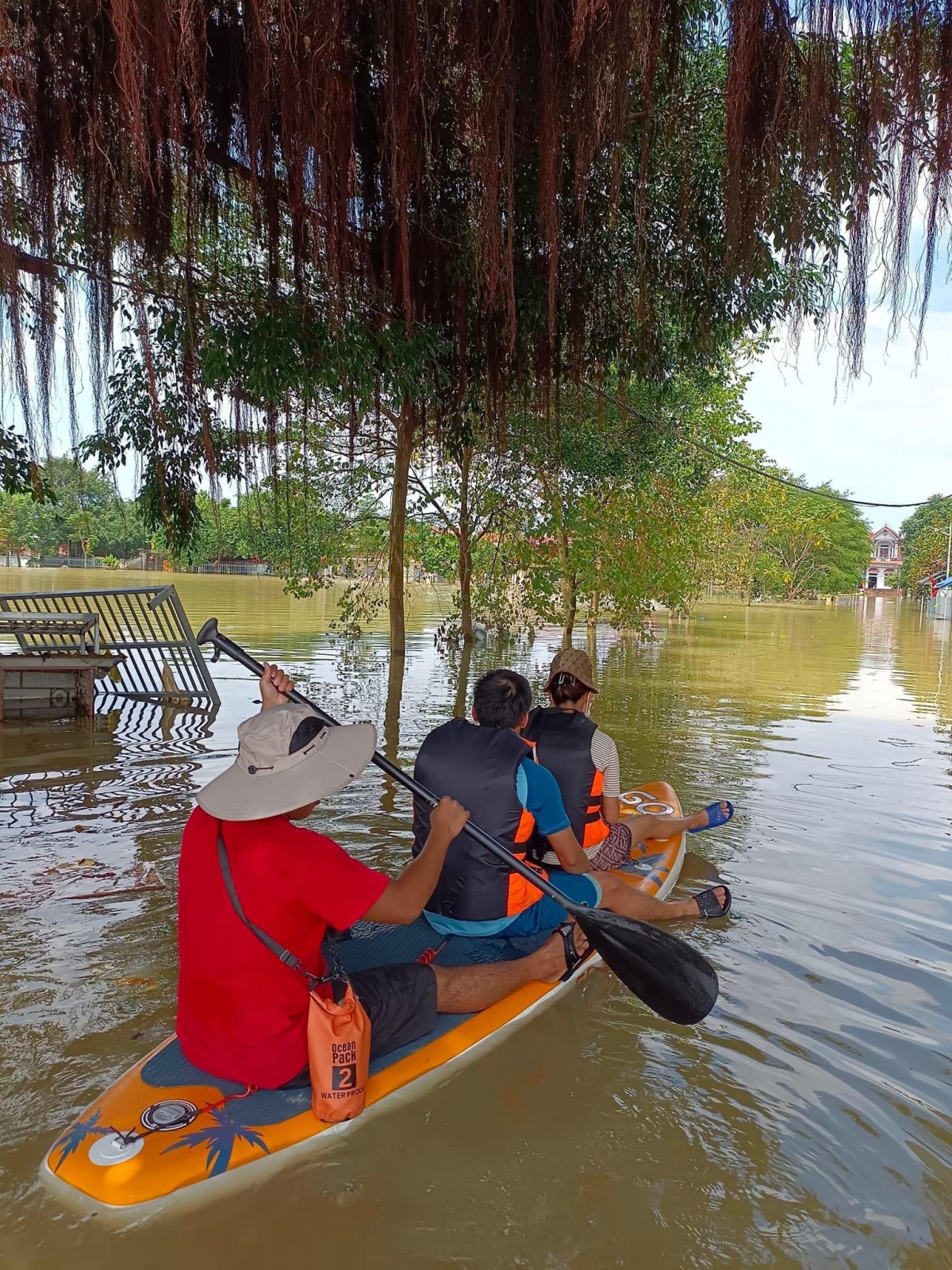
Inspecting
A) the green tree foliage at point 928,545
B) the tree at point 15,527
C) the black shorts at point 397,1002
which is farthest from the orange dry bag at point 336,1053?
the green tree foliage at point 928,545

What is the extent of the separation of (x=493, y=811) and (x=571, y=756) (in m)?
1.23

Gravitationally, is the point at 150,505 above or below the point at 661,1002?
above

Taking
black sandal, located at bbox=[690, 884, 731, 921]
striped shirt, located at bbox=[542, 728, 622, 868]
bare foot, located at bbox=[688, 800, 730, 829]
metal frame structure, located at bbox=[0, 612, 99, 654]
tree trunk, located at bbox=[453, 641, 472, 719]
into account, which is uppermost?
metal frame structure, located at bbox=[0, 612, 99, 654]

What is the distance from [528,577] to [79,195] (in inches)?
557

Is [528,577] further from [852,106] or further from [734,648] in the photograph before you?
[852,106]

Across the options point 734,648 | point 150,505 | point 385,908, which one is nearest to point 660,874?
point 385,908

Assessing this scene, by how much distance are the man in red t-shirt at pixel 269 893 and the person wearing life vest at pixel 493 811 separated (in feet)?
2.29

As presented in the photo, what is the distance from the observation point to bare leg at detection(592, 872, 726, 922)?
441 cm

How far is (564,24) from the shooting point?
3043mm

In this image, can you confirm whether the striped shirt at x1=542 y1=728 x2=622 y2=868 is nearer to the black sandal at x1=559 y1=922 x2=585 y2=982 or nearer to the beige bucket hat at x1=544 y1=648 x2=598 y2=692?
the beige bucket hat at x1=544 y1=648 x2=598 y2=692

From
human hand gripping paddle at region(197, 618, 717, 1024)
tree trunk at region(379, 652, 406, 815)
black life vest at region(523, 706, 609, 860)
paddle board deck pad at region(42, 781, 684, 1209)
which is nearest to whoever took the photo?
paddle board deck pad at region(42, 781, 684, 1209)

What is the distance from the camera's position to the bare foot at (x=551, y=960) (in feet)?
11.8

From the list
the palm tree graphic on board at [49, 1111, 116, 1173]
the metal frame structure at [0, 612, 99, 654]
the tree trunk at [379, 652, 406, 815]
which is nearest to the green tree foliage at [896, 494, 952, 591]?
the tree trunk at [379, 652, 406, 815]

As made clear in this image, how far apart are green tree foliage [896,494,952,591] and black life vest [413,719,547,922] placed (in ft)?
210
